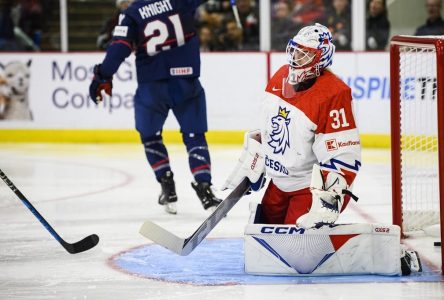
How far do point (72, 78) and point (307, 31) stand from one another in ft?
17.9

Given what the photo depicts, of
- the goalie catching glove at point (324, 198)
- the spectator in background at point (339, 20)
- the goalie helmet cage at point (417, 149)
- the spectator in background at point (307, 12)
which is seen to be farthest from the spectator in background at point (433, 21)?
the goalie catching glove at point (324, 198)

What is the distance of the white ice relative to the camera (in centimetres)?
379

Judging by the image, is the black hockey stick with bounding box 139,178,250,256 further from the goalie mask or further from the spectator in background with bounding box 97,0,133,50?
the spectator in background with bounding box 97,0,133,50

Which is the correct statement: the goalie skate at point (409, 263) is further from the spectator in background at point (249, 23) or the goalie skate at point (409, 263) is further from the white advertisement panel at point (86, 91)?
the spectator in background at point (249, 23)

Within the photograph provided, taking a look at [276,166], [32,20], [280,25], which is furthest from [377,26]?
[276,166]

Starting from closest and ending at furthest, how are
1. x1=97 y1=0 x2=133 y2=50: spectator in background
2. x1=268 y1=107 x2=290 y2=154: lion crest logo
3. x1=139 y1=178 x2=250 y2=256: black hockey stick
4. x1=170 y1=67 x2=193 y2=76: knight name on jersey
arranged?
1. x1=268 y1=107 x2=290 y2=154: lion crest logo
2. x1=139 y1=178 x2=250 y2=256: black hockey stick
3. x1=170 y1=67 x2=193 y2=76: knight name on jersey
4. x1=97 y1=0 x2=133 y2=50: spectator in background

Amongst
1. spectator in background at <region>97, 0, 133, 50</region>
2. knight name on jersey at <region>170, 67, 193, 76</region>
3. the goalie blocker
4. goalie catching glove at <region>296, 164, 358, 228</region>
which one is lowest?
the goalie blocker

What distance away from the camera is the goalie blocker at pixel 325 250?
392 cm

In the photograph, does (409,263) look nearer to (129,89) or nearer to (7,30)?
(129,89)

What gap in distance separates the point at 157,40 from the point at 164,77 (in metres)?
0.21

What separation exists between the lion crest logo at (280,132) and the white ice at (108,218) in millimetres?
542

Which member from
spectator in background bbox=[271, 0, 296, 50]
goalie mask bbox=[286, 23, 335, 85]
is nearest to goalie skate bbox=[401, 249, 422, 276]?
goalie mask bbox=[286, 23, 335, 85]

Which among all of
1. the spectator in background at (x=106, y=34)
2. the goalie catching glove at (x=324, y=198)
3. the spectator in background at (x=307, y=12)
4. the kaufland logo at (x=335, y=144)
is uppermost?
the spectator in background at (x=307, y=12)

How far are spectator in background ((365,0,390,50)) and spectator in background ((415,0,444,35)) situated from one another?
1.07ft
